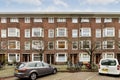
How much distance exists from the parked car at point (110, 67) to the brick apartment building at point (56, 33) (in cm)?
2005

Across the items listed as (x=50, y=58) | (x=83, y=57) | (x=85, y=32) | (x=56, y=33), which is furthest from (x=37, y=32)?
(x=83, y=57)

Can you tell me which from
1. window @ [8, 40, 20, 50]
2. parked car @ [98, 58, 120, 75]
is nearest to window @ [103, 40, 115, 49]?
window @ [8, 40, 20, 50]

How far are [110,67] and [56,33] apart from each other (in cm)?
2202

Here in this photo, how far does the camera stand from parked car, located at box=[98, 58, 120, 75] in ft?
53.2

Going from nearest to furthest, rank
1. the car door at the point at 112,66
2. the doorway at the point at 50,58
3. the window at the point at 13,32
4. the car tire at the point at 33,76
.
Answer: the car tire at the point at 33,76 < the car door at the point at 112,66 < the window at the point at 13,32 < the doorway at the point at 50,58

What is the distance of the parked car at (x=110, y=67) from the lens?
1622cm

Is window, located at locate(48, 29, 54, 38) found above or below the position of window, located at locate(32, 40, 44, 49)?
A: above

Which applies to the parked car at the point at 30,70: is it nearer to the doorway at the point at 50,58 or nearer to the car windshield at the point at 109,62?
the car windshield at the point at 109,62

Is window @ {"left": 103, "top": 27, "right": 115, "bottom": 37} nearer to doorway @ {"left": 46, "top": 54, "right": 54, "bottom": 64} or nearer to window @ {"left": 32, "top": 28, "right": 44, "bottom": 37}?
doorway @ {"left": 46, "top": 54, "right": 54, "bottom": 64}

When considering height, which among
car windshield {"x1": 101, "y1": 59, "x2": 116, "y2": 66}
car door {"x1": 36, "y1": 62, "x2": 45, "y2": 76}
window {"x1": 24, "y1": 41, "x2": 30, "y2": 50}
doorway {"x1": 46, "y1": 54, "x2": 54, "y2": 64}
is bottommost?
doorway {"x1": 46, "y1": 54, "x2": 54, "y2": 64}

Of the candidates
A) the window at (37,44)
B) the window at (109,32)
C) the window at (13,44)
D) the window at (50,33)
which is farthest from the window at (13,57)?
the window at (109,32)

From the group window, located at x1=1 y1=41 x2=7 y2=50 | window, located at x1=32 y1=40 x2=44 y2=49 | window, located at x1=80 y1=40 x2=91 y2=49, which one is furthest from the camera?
window, located at x1=32 y1=40 x2=44 y2=49

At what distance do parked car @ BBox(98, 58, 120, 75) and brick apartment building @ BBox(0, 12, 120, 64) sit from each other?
65.8 ft

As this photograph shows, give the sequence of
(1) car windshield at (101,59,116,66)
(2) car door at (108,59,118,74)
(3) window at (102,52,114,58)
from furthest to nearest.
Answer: (3) window at (102,52,114,58), (1) car windshield at (101,59,116,66), (2) car door at (108,59,118,74)
